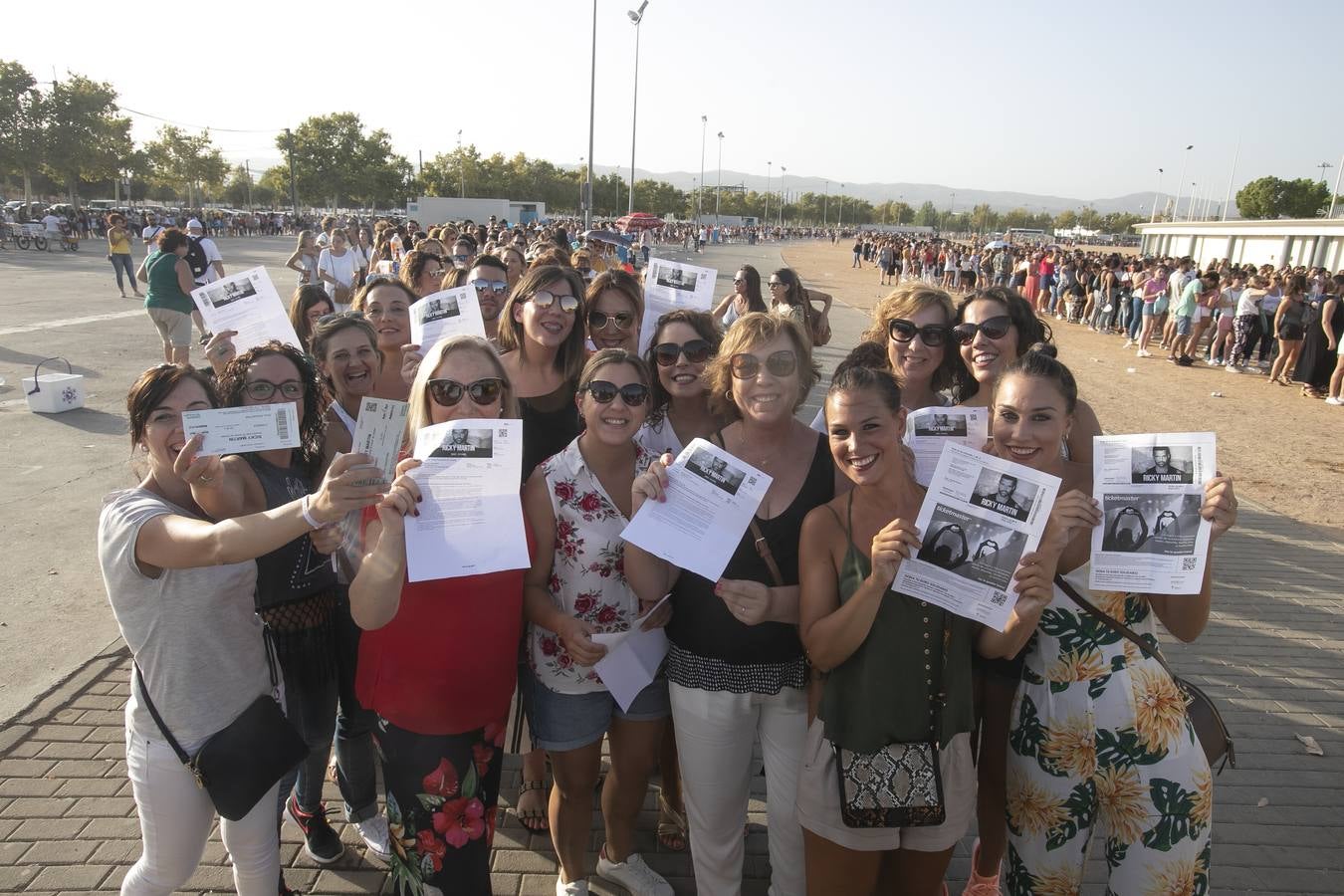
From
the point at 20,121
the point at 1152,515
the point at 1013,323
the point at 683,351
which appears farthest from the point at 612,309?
A: the point at 20,121

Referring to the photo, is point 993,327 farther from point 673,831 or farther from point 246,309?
point 246,309

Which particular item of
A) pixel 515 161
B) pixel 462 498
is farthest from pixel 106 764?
pixel 515 161

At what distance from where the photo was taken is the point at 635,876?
3.20 metres

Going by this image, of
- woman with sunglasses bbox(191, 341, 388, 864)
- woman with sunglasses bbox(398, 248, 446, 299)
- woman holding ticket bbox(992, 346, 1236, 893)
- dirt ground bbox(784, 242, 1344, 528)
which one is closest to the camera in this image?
woman holding ticket bbox(992, 346, 1236, 893)

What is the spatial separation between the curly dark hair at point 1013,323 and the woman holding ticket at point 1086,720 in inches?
46.2

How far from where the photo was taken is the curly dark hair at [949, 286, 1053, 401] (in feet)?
12.1

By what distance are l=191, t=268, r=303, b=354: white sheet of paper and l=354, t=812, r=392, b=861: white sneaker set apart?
2.36 meters

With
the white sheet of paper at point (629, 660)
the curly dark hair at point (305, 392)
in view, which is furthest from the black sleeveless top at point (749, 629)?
the curly dark hair at point (305, 392)

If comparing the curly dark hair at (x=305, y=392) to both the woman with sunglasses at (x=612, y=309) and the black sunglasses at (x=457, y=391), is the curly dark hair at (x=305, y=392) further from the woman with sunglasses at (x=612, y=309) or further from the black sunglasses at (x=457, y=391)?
the woman with sunglasses at (x=612, y=309)

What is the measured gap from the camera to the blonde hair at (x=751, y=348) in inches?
→ 112

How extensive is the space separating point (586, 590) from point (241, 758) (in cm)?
121

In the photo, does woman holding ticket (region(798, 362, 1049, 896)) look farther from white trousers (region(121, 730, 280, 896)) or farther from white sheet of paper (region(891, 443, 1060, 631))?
white trousers (region(121, 730, 280, 896))

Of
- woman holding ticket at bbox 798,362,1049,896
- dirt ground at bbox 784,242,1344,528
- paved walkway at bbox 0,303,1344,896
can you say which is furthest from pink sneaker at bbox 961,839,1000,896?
dirt ground at bbox 784,242,1344,528

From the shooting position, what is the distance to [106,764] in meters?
3.84
